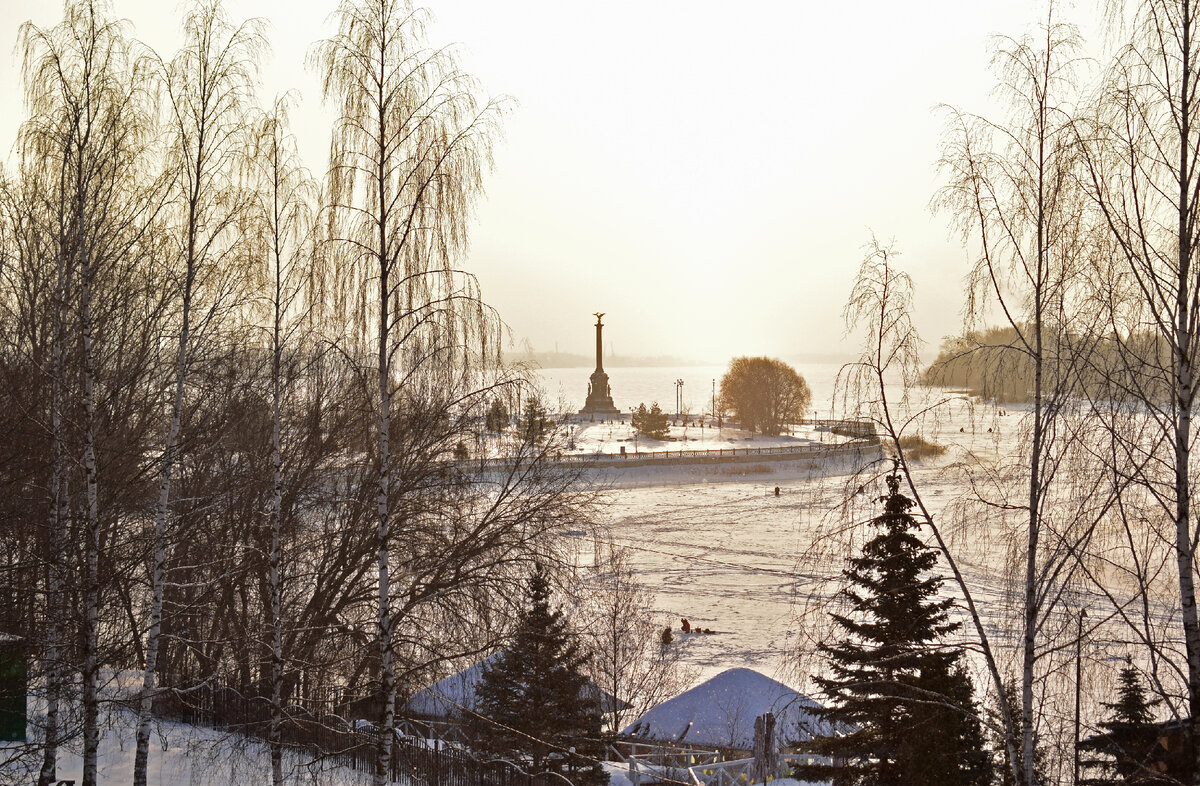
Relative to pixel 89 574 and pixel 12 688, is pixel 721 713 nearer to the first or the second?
pixel 89 574

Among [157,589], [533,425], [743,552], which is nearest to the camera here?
[157,589]

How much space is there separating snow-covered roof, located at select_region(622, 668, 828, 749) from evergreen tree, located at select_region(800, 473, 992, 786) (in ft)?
11.3

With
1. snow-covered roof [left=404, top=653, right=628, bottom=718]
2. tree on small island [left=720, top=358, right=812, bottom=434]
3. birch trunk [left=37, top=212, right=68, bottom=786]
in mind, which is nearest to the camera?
birch trunk [left=37, top=212, right=68, bottom=786]

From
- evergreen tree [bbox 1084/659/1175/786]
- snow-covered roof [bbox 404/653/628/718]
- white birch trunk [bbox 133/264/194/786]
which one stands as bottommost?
snow-covered roof [bbox 404/653/628/718]

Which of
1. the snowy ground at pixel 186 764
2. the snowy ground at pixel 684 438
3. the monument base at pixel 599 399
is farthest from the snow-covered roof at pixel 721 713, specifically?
the monument base at pixel 599 399

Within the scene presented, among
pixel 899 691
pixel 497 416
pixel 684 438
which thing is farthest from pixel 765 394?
pixel 497 416

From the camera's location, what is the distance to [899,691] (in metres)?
10.6

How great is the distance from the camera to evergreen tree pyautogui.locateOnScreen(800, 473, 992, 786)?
10141mm

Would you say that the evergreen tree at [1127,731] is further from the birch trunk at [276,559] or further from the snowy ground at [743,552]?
the birch trunk at [276,559]

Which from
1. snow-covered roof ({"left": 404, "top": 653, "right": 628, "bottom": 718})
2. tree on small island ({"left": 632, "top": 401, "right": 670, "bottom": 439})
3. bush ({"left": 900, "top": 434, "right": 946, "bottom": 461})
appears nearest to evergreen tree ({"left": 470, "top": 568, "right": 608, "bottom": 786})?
snow-covered roof ({"left": 404, "top": 653, "right": 628, "bottom": 718})

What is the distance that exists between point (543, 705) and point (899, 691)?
5.66 metres

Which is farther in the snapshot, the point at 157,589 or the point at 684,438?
the point at 684,438

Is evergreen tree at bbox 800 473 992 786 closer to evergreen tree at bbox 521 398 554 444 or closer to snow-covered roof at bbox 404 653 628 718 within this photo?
evergreen tree at bbox 521 398 554 444

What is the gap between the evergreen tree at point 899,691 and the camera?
10.1 meters
